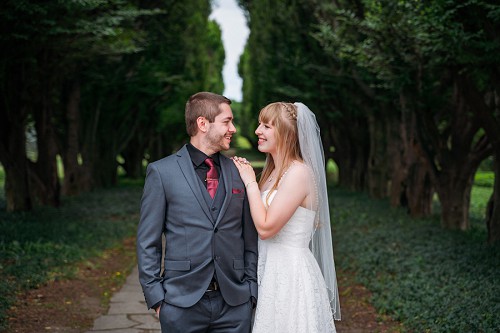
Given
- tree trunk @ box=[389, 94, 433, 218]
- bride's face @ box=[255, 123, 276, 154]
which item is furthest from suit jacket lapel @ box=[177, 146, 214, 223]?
tree trunk @ box=[389, 94, 433, 218]

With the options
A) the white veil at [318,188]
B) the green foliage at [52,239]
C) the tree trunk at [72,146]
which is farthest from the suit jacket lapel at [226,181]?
the tree trunk at [72,146]

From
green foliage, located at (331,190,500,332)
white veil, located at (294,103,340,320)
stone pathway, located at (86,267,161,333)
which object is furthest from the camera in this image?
stone pathway, located at (86,267,161,333)

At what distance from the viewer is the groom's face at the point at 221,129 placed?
3609 millimetres

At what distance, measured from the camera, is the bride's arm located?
376cm

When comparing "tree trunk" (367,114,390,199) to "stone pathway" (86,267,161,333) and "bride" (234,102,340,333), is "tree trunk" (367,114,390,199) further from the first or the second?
"bride" (234,102,340,333)

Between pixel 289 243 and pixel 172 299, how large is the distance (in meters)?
0.86

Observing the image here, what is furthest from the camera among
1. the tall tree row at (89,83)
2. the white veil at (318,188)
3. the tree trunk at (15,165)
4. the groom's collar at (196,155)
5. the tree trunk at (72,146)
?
the tree trunk at (72,146)

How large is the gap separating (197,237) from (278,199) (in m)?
0.56

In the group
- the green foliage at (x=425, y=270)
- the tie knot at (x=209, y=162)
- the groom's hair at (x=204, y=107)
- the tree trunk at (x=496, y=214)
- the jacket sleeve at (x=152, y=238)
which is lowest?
the green foliage at (x=425, y=270)

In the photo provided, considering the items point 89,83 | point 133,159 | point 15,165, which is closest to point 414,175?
point 15,165

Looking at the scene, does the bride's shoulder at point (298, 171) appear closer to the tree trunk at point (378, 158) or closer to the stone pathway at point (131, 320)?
the stone pathway at point (131, 320)

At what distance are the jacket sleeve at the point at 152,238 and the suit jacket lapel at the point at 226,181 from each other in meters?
0.32

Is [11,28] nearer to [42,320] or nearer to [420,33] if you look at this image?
[42,320]

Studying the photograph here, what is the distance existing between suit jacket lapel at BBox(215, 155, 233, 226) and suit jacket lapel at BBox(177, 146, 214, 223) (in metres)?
0.07
